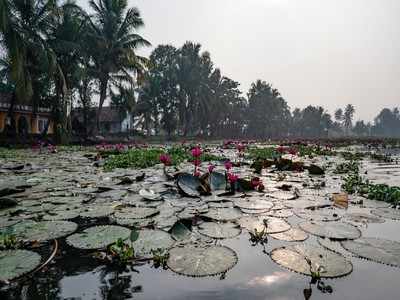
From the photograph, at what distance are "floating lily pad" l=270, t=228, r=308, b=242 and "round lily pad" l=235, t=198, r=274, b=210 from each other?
32.8 inches

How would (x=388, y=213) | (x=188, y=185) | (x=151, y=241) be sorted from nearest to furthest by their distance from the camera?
(x=151, y=241) < (x=388, y=213) < (x=188, y=185)

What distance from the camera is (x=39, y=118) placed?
31.9 m

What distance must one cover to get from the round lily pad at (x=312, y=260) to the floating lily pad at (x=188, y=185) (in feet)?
6.72

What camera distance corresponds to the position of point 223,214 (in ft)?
11.0

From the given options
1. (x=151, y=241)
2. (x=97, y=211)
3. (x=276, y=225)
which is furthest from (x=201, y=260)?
(x=97, y=211)

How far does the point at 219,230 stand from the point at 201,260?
0.69 m

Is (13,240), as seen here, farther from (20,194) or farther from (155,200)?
(20,194)

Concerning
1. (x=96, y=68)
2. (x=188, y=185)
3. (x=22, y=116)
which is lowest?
(x=188, y=185)

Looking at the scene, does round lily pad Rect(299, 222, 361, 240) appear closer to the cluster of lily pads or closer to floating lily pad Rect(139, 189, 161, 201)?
the cluster of lily pads

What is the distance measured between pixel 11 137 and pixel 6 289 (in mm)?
19857

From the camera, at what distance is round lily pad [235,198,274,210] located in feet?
12.0

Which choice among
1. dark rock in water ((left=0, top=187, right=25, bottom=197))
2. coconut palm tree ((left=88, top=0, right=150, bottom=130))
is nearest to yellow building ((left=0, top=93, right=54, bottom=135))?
coconut palm tree ((left=88, top=0, right=150, bottom=130))

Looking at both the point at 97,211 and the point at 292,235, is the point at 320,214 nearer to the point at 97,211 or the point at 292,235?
the point at 292,235

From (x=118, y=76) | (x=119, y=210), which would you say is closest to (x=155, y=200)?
(x=119, y=210)
